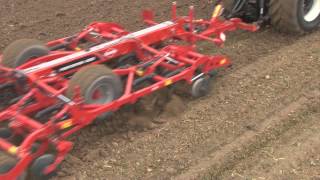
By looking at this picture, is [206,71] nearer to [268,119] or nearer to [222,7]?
[268,119]

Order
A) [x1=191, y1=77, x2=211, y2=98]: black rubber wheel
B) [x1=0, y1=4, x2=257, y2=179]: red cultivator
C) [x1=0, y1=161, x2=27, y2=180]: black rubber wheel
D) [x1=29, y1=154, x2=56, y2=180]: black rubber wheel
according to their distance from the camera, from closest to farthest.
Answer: [x1=0, y1=161, x2=27, y2=180]: black rubber wheel
[x1=29, y1=154, x2=56, y2=180]: black rubber wheel
[x1=0, y1=4, x2=257, y2=179]: red cultivator
[x1=191, y1=77, x2=211, y2=98]: black rubber wheel

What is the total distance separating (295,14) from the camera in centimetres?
655

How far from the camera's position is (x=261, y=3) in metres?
6.71

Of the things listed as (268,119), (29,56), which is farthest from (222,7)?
(29,56)

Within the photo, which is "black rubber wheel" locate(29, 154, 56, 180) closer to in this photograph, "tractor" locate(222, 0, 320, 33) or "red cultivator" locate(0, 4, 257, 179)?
"red cultivator" locate(0, 4, 257, 179)

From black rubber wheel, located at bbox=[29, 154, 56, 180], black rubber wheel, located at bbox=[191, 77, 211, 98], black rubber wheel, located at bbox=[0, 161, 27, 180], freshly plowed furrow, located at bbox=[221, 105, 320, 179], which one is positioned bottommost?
freshly plowed furrow, located at bbox=[221, 105, 320, 179]

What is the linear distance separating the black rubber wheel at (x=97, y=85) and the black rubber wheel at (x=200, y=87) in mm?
894

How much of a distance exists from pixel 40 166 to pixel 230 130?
1.86m

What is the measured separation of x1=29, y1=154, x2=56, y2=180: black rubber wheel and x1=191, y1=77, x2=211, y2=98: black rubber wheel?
1.82 metres

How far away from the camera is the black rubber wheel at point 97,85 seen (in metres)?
4.49

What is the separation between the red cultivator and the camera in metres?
4.16

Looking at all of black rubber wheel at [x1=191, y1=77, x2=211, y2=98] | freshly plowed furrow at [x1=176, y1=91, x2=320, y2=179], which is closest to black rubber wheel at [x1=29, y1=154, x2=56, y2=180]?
freshly plowed furrow at [x1=176, y1=91, x2=320, y2=179]

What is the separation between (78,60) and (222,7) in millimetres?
2690

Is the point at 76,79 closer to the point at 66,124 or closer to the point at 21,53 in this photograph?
the point at 66,124
